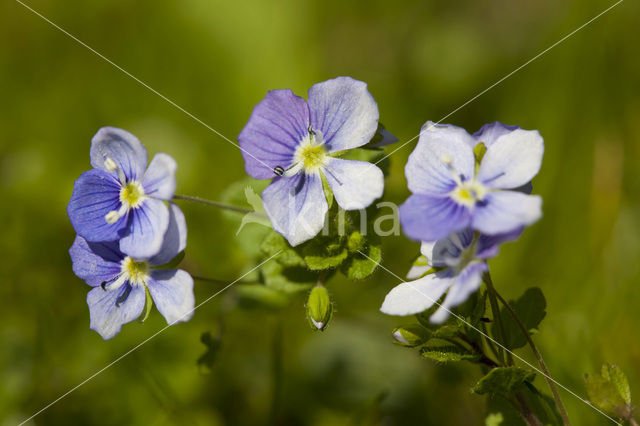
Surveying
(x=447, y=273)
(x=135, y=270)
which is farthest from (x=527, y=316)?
(x=135, y=270)

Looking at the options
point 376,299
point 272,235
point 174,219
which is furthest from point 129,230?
point 376,299

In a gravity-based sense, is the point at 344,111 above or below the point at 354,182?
above

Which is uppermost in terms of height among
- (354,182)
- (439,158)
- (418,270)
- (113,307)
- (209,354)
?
(439,158)

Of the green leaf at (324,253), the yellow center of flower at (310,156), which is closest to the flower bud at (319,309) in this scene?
the green leaf at (324,253)

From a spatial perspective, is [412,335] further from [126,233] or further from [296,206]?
[126,233]

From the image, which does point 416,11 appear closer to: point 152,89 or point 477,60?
point 477,60

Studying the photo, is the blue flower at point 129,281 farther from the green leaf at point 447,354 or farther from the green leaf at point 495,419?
the green leaf at point 495,419
